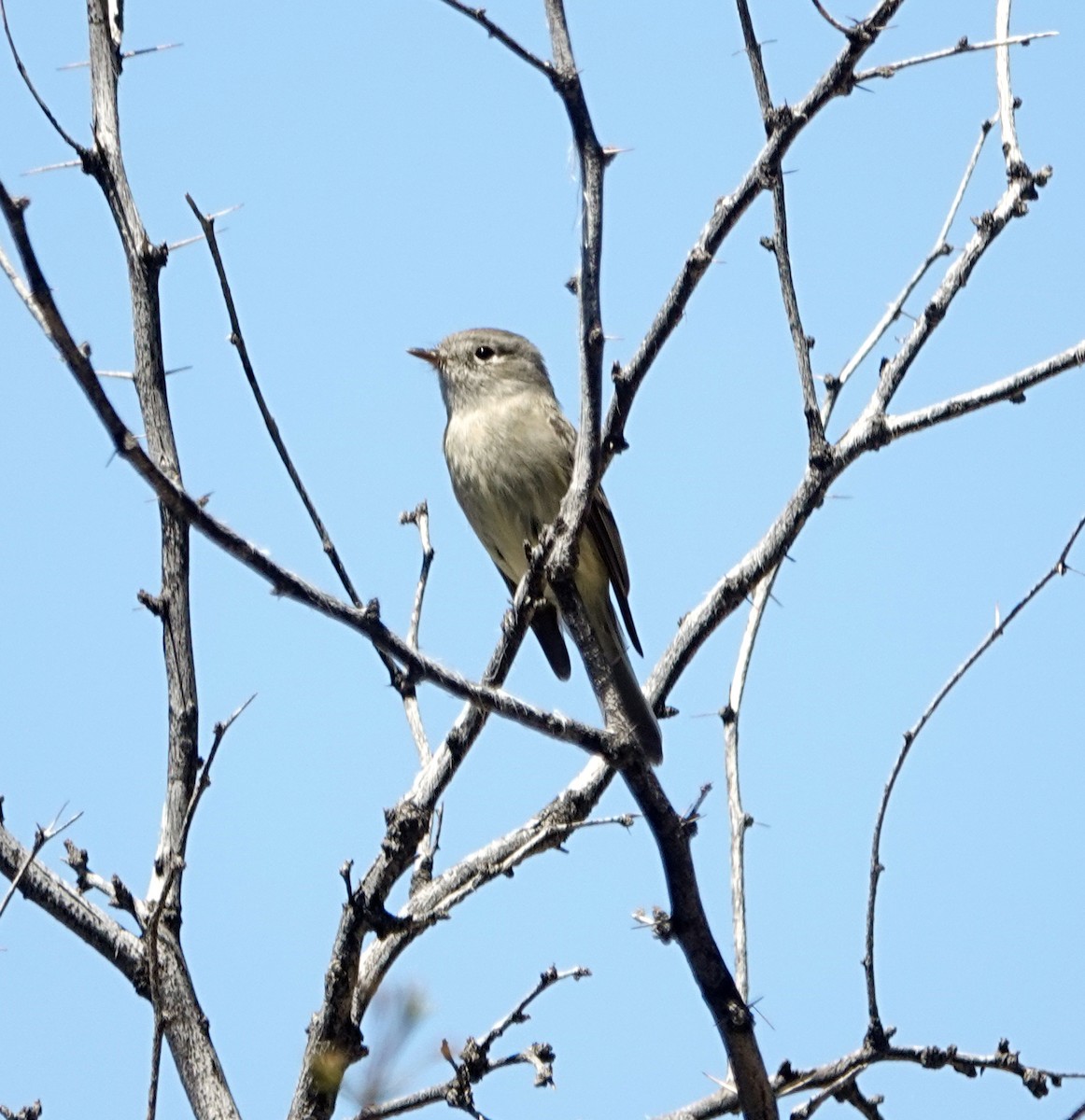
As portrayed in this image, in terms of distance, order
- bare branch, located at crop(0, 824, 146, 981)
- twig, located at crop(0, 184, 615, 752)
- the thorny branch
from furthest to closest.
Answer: bare branch, located at crop(0, 824, 146, 981) < the thorny branch < twig, located at crop(0, 184, 615, 752)

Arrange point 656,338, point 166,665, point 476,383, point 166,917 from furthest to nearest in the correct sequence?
point 476,383 < point 166,665 < point 166,917 < point 656,338

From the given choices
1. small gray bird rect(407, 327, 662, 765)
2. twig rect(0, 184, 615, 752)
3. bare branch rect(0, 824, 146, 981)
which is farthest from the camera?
small gray bird rect(407, 327, 662, 765)

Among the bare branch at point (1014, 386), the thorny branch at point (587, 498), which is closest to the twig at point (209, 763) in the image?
the thorny branch at point (587, 498)

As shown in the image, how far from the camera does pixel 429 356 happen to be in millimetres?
7535

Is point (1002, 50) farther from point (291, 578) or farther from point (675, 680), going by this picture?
point (291, 578)

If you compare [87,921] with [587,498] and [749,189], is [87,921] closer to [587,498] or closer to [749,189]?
[587,498]

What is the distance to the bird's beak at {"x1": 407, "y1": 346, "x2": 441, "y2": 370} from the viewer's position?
7.54m

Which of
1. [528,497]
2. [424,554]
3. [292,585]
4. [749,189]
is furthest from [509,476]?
[292,585]

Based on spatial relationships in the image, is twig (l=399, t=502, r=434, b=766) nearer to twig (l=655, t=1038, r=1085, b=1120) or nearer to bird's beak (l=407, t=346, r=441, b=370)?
twig (l=655, t=1038, r=1085, b=1120)

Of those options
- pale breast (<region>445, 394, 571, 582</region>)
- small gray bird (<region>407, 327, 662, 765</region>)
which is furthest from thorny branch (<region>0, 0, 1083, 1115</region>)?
pale breast (<region>445, 394, 571, 582</region>)

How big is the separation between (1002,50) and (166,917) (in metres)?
3.27

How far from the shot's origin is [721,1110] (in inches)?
153

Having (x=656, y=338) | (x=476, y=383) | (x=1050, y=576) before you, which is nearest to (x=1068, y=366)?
(x=1050, y=576)

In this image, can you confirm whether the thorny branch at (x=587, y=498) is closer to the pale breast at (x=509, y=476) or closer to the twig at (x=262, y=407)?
the twig at (x=262, y=407)
